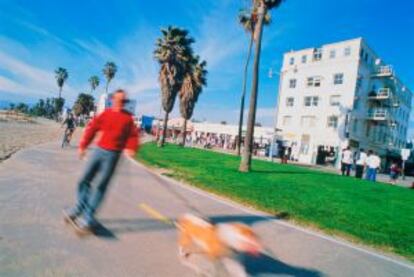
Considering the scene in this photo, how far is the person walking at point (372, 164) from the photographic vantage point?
Answer: 19.1 metres

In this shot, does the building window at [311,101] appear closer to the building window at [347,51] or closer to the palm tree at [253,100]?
the building window at [347,51]

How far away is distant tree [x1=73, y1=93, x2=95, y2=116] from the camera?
361 feet

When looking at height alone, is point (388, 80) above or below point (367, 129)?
above

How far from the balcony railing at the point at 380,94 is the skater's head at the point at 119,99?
1928 inches

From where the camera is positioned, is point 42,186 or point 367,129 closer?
point 42,186

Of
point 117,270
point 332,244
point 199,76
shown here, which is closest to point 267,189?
point 332,244

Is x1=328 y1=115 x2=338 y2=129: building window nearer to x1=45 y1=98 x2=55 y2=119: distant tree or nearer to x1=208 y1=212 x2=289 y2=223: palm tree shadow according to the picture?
x1=208 y1=212 x2=289 y2=223: palm tree shadow

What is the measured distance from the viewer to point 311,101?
4634cm

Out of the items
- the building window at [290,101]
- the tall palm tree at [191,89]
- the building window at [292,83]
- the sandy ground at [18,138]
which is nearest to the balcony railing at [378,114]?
the building window at [290,101]

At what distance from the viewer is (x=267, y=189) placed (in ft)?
35.3

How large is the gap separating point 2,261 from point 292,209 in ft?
20.7

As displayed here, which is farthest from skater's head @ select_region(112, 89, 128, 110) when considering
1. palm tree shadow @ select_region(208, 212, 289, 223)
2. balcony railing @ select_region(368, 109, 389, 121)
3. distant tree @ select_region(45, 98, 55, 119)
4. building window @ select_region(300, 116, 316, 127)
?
distant tree @ select_region(45, 98, 55, 119)

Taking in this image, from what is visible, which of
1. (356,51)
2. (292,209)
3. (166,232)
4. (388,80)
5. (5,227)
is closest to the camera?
(5,227)

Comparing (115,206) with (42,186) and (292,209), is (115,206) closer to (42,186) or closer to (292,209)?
(42,186)
